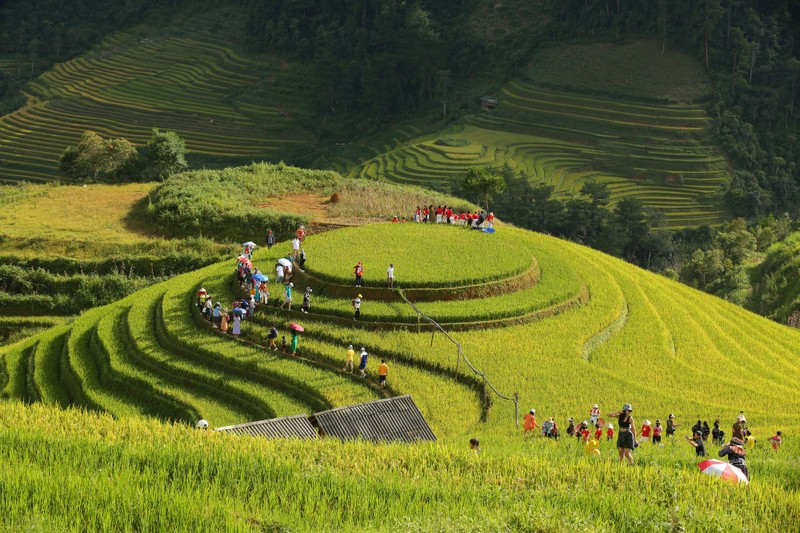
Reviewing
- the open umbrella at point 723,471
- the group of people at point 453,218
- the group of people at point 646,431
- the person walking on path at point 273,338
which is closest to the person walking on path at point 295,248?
the person walking on path at point 273,338

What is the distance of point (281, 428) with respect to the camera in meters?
20.9

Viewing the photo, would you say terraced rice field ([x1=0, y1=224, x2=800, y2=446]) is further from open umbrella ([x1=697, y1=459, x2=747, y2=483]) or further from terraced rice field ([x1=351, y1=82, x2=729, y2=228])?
terraced rice field ([x1=351, y1=82, x2=729, y2=228])

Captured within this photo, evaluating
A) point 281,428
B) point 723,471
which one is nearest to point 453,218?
point 281,428

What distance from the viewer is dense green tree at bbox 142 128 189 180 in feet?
184

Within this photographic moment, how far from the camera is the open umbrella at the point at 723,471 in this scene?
16.0 m

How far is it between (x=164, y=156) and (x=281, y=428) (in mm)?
38092

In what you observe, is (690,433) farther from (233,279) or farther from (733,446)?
(233,279)

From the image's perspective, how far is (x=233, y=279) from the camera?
3369 cm

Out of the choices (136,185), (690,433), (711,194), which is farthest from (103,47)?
(690,433)

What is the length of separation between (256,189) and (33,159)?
37.7 metres

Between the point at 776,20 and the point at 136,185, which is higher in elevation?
the point at 776,20

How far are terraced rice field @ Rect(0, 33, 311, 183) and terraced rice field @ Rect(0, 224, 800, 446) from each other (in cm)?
4967

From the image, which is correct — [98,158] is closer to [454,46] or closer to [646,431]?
[646,431]

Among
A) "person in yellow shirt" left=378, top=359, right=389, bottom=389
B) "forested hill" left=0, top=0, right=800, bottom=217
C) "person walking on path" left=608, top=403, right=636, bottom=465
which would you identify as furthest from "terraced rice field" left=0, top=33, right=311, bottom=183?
"person walking on path" left=608, top=403, right=636, bottom=465
